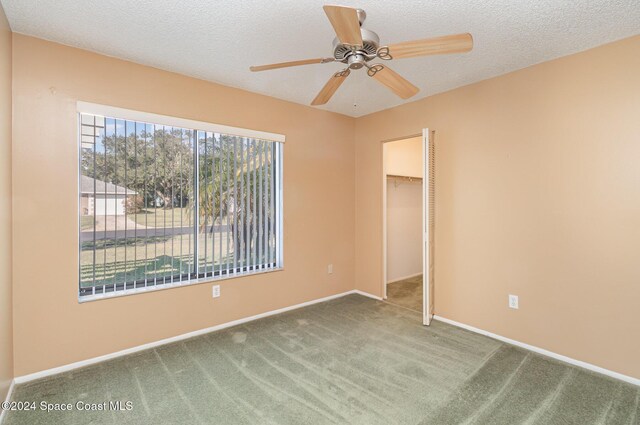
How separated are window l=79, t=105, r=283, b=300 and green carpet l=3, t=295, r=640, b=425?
710mm

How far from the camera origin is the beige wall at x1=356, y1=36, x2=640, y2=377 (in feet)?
7.44

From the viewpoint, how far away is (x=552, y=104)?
259 centimetres

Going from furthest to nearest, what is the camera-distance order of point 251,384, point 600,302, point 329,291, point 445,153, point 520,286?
point 329,291 → point 445,153 → point 520,286 → point 600,302 → point 251,384

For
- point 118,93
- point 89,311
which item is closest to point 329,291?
point 89,311

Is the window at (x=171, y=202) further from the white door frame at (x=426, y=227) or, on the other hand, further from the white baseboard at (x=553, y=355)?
the white baseboard at (x=553, y=355)

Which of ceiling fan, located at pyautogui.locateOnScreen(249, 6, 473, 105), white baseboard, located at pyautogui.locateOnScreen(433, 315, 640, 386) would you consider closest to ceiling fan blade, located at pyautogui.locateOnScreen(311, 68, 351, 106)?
ceiling fan, located at pyautogui.locateOnScreen(249, 6, 473, 105)

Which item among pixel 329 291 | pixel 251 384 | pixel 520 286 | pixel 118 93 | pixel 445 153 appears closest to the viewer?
pixel 251 384

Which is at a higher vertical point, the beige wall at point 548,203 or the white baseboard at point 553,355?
the beige wall at point 548,203

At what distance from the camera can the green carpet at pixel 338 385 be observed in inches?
73.0

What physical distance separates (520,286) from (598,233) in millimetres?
747

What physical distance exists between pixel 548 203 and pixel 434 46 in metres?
1.91

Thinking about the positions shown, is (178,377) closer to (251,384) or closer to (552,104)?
(251,384)

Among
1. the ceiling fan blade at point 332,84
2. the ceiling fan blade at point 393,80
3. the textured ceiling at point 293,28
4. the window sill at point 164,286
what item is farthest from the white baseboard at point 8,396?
the ceiling fan blade at point 393,80

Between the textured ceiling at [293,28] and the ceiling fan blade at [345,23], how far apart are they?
549 mm
